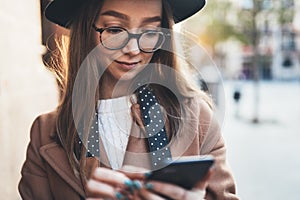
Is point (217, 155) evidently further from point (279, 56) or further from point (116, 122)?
point (279, 56)

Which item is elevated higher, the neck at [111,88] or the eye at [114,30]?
the eye at [114,30]

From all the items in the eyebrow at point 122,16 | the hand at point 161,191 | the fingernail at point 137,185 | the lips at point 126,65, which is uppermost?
the eyebrow at point 122,16

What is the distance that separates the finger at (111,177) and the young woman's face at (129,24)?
12cm

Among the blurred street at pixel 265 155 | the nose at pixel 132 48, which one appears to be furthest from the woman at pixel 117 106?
the blurred street at pixel 265 155

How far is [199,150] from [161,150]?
0.05 meters

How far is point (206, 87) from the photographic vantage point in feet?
1.82

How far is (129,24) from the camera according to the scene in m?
0.47

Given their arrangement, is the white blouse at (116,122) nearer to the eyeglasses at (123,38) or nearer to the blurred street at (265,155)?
the eyeglasses at (123,38)

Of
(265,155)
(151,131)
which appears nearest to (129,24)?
(151,131)

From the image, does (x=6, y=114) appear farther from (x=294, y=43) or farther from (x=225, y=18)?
(x=294, y=43)

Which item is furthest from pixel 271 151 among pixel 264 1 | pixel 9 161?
pixel 9 161

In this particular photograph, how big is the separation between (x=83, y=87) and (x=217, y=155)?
0.16 m

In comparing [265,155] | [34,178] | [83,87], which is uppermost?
[83,87]

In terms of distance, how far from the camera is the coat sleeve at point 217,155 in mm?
516
